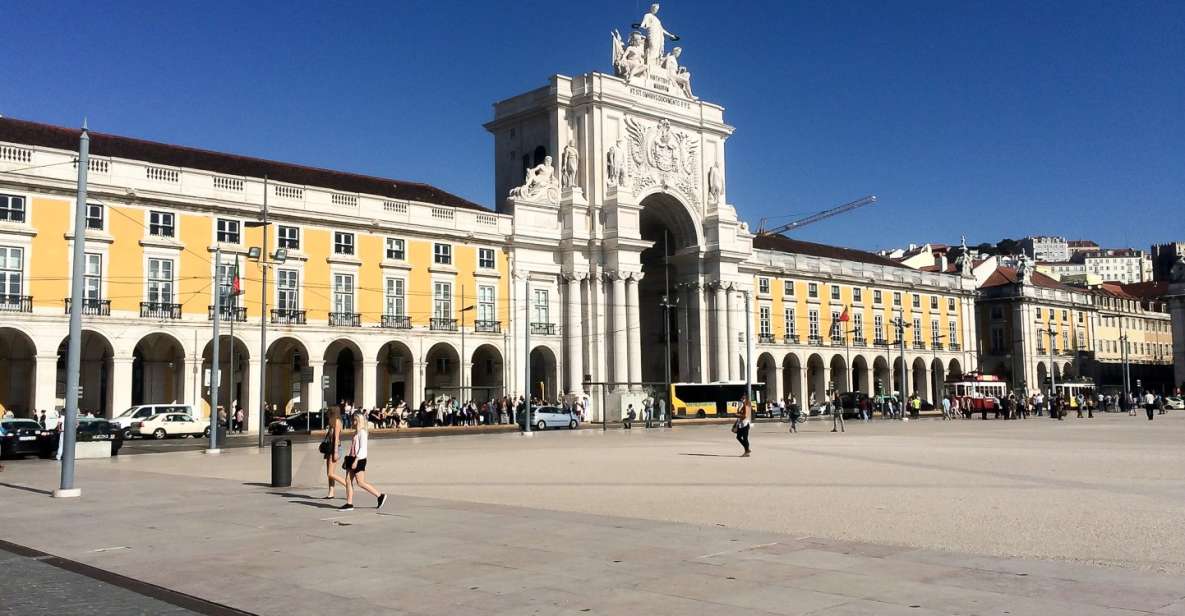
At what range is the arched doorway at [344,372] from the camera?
55062 mm

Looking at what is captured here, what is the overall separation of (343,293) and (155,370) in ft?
32.4

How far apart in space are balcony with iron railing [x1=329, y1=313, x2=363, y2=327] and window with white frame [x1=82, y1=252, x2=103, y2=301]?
11213 millimetres

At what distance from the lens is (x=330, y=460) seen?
17391 millimetres

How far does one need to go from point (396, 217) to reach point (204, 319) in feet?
40.0

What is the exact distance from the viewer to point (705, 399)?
66.4 metres

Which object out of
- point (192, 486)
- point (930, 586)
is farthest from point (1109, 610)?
point (192, 486)

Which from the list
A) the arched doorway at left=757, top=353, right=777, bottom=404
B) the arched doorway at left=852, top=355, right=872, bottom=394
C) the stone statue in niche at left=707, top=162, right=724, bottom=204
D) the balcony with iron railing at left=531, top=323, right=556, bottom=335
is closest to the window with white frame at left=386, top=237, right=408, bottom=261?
the balcony with iron railing at left=531, top=323, right=556, bottom=335

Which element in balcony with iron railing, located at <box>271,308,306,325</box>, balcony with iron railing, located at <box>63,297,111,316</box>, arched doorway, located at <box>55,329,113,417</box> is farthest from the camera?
balcony with iron railing, located at <box>271,308,306,325</box>

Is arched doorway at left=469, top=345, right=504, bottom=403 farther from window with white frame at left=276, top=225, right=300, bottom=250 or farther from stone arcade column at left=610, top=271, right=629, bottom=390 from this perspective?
window with white frame at left=276, top=225, right=300, bottom=250

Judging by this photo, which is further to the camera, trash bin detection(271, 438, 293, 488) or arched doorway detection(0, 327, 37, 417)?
arched doorway detection(0, 327, 37, 417)

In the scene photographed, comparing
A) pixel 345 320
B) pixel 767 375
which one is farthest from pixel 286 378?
pixel 767 375

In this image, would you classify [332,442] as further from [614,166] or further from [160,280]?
[614,166]

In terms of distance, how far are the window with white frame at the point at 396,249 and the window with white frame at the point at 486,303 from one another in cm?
542

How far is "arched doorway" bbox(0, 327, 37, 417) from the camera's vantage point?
46.1 metres
